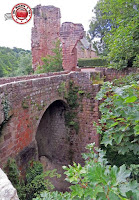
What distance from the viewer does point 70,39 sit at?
11992mm

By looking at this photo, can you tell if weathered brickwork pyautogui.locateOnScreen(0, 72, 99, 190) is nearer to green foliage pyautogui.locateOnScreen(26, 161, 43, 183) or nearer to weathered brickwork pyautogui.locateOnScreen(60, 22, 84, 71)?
green foliage pyautogui.locateOnScreen(26, 161, 43, 183)

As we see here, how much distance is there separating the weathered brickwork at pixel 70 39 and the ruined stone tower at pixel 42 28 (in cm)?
573

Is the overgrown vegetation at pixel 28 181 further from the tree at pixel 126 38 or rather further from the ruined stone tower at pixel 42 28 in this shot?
the ruined stone tower at pixel 42 28

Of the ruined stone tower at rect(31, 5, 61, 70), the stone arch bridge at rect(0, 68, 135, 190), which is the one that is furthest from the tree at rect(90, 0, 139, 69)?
the ruined stone tower at rect(31, 5, 61, 70)

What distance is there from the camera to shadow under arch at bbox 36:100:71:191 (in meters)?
7.80

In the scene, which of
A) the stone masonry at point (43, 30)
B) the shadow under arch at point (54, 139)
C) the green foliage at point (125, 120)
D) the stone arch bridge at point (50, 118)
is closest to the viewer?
the green foliage at point (125, 120)

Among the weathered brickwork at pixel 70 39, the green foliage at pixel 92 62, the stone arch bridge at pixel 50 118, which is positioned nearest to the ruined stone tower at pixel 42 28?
the weathered brickwork at pixel 70 39

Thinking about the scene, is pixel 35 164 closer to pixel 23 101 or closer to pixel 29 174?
pixel 29 174

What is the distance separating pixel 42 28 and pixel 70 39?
7.17m

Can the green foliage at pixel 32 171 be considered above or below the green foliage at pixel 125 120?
below

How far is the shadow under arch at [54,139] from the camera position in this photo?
7.80 m

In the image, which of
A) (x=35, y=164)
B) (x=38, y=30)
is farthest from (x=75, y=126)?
(x=38, y=30)

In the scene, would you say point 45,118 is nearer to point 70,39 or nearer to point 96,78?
point 96,78

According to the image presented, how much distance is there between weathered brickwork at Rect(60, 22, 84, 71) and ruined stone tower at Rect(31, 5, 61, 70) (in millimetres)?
5727
